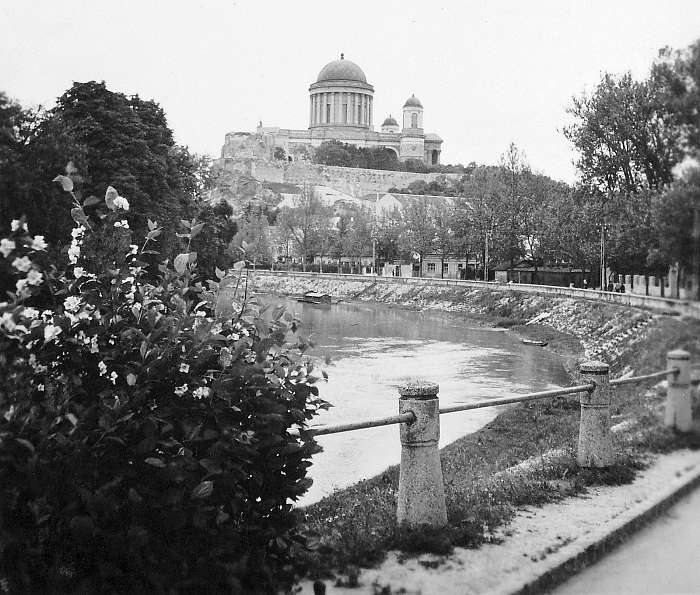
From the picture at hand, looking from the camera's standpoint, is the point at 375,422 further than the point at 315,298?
No

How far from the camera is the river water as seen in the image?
1216cm

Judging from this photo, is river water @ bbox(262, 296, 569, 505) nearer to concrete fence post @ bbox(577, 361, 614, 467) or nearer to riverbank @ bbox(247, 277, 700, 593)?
riverbank @ bbox(247, 277, 700, 593)

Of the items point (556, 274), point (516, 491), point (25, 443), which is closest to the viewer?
point (25, 443)

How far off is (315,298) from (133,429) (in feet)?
56.5

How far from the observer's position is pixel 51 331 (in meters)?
2.91

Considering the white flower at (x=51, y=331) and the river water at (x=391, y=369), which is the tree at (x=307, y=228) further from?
the white flower at (x=51, y=331)

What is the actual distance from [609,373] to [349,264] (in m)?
24.7

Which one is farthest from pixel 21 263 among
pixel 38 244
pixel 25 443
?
pixel 25 443

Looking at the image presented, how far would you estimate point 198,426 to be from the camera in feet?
10.1

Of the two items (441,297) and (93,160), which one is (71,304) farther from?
(441,297)

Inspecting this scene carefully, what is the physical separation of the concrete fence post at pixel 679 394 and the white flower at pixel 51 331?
6.78ft

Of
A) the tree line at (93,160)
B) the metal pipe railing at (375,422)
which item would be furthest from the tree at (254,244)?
the metal pipe railing at (375,422)

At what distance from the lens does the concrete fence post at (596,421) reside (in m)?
5.23

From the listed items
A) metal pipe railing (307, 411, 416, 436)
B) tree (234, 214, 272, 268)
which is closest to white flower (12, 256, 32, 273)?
tree (234, 214, 272, 268)
